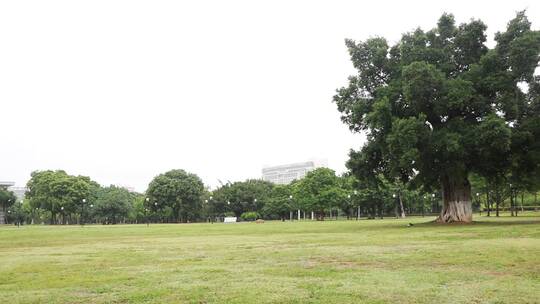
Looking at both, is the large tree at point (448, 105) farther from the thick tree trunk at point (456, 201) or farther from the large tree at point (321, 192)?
the large tree at point (321, 192)

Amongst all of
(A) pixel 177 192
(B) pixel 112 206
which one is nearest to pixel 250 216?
(A) pixel 177 192

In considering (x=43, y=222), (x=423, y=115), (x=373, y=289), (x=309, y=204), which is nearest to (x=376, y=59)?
(x=423, y=115)

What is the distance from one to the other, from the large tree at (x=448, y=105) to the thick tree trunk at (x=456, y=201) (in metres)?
0.08

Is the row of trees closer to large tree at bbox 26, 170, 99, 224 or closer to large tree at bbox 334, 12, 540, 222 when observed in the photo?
large tree at bbox 26, 170, 99, 224

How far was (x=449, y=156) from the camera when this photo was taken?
3712 cm

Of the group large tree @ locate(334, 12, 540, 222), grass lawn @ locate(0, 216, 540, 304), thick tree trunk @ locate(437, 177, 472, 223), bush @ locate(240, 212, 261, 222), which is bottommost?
bush @ locate(240, 212, 261, 222)

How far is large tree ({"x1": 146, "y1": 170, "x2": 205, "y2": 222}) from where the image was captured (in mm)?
104500

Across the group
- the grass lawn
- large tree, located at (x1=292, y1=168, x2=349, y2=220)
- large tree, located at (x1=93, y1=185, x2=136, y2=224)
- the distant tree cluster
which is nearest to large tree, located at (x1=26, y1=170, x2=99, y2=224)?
the distant tree cluster

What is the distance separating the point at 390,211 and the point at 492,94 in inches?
2921

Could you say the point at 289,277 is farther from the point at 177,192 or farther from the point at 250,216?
the point at 250,216

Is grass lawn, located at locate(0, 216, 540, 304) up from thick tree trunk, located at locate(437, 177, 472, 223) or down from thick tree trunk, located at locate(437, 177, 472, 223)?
down

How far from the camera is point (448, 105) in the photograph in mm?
36094

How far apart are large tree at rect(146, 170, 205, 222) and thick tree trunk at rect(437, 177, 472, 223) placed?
71386 mm

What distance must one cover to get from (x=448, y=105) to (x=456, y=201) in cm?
885
